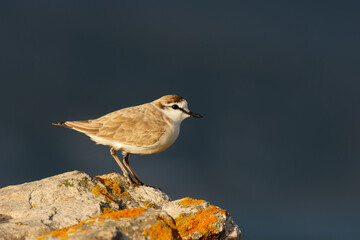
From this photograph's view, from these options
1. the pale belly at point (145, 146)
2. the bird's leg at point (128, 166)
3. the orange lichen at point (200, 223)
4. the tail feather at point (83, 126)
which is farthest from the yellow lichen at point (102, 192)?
the tail feather at point (83, 126)

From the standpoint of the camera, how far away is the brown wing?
33.2 ft

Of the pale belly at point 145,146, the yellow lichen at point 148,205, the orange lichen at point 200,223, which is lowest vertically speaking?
the yellow lichen at point 148,205

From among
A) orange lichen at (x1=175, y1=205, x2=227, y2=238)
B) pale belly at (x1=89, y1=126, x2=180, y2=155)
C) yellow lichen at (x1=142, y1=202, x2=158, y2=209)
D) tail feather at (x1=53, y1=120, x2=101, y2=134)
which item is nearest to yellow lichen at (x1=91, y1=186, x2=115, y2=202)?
yellow lichen at (x1=142, y1=202, x2=158, y2=209)

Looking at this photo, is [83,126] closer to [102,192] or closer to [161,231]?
[102,192]

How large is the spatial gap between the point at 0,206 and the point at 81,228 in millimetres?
3543

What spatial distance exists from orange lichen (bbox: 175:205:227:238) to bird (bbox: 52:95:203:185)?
2785 mm

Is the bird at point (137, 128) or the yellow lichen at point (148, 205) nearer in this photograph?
the yellow lichen at point (148, 205)

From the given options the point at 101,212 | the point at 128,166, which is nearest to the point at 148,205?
the point at 101,212

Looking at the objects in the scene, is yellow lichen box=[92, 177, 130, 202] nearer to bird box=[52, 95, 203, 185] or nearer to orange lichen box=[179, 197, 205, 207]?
bird box=[52, 95, 203, 185]

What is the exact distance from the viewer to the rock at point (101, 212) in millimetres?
5031

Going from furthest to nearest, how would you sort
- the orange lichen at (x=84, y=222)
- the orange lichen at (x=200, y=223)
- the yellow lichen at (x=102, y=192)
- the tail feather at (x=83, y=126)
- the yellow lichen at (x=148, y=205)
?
the tail feather at (x=83, y=126) < the yellow lichen at (x=148, y=205) < the yellow lichen at (x=102, y=192) < the orange lichen at (x=200, y=223) < the orange lichen at (x=84, y=222)

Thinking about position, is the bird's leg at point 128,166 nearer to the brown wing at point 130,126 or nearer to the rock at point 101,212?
the rock at point 101,212

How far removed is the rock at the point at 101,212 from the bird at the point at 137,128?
0.90 m

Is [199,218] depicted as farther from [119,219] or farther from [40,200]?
[40,200]
